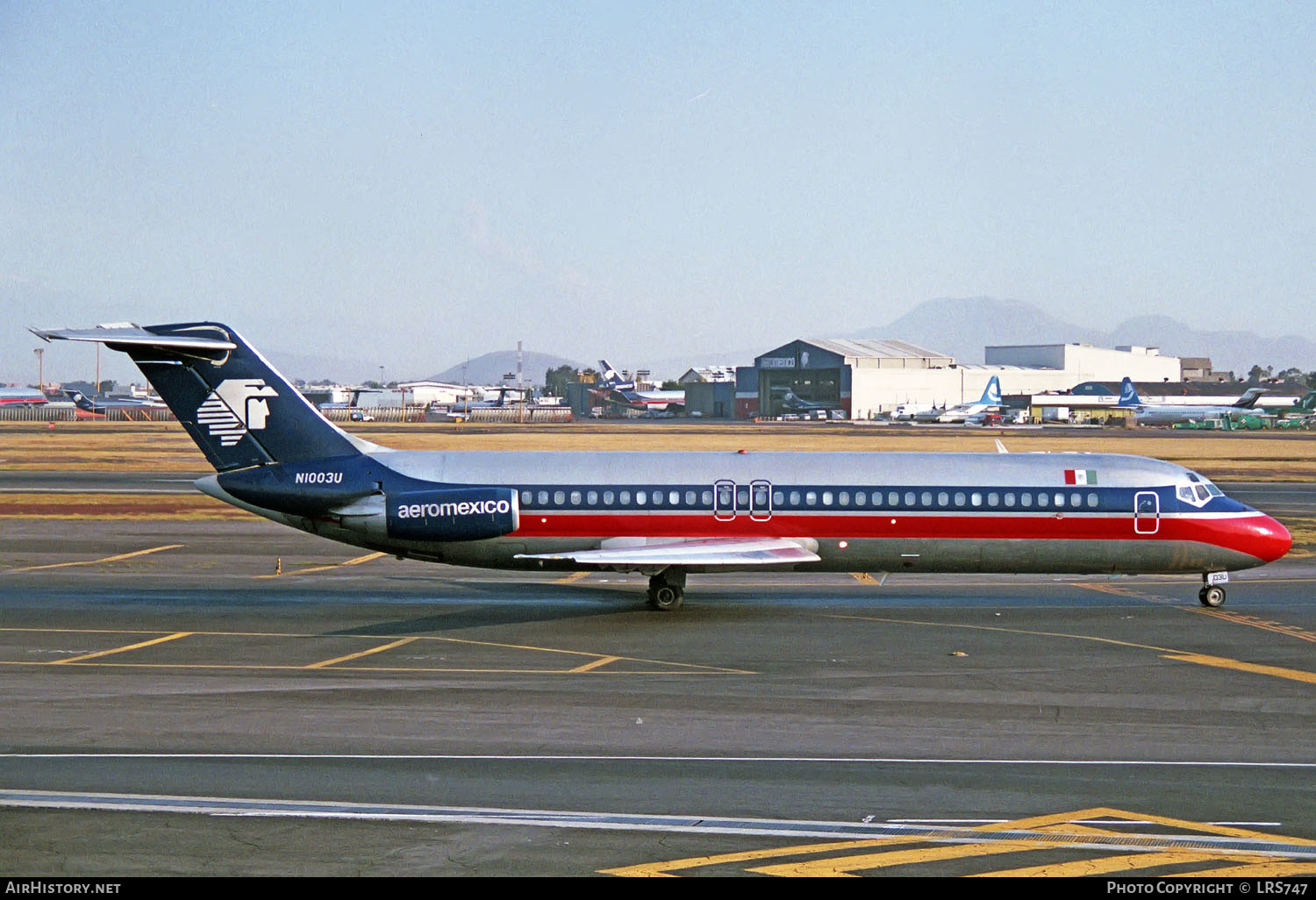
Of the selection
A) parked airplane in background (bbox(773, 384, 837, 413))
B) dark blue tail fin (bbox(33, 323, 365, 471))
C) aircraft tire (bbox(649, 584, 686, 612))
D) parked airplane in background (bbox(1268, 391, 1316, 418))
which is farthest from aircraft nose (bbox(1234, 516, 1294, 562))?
parked airplane in background (bbox(773, 384, 837, 413))

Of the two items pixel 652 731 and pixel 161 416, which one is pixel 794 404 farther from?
pixel 652 731

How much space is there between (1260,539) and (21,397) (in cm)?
18556

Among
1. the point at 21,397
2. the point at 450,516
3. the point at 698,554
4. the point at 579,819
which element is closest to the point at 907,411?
the point at 21,397

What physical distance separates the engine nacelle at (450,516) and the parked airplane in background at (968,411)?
5038 inches

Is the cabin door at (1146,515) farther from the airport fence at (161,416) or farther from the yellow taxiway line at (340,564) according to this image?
the airport fence at (161,416)

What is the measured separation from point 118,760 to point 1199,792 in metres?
12.9

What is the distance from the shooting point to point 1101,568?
2842 centimetres

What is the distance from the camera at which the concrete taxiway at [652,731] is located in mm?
12406

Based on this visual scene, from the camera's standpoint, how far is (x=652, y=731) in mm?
17375

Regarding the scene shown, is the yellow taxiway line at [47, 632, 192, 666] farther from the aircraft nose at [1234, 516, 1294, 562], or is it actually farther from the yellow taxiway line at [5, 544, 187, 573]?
the aircraft nose at [1234, 516, 1294, 562]

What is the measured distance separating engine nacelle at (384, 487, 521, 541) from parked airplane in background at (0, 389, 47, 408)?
173200mm

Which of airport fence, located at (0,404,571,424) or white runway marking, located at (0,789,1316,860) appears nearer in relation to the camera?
white runway marking, located at (0,789,1316,860)

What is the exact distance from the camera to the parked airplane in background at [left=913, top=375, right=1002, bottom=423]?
151875mm
